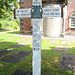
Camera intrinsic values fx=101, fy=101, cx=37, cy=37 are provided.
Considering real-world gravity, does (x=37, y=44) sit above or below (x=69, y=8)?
Answer: below

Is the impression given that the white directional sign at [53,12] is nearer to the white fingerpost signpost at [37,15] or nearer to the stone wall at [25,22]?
the white fingerpost signpost at [37,15]

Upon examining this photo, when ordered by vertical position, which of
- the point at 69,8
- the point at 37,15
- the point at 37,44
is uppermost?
the point at 69,8

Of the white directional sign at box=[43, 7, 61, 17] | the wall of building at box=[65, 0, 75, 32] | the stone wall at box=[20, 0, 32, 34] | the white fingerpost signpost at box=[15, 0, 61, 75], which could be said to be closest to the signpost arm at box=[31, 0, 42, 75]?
the white fingerpost signpost at box=[15, 0, 61, 75]

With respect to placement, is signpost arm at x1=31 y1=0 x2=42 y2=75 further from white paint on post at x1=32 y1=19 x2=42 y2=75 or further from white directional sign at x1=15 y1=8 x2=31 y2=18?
white directional sign at x1=15 y1=8 x2=31 y2=18

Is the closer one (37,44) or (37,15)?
(37,15)

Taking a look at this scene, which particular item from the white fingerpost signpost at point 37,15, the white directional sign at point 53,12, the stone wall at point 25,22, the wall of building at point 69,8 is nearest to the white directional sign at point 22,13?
the white fingerpost signpost at point 37,15

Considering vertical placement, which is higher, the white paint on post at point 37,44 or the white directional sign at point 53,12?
the white directional sign at point 53,12

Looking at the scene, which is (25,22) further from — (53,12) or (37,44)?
(53,12)

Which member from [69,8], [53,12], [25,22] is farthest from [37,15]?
[69,8]

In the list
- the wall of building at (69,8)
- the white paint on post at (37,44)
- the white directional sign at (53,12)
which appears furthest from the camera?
the wall of building at (69,8)

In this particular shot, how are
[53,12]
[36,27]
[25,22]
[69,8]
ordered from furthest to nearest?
[25,22], [69,8], [36,27], [53,12]

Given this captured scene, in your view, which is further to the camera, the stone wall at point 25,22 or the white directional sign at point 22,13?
the stone wall at point 25,22

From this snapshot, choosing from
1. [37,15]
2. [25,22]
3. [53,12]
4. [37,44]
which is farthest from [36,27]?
[25,22]

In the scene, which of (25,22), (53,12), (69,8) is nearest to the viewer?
(53,12)
